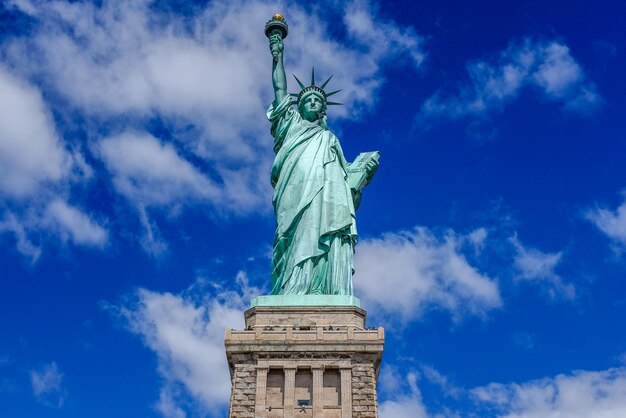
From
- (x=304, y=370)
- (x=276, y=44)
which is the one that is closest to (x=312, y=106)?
(x=276, y=44)

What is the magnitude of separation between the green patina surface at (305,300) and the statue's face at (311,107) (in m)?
8.72

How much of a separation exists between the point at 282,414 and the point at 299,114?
43.8 feet

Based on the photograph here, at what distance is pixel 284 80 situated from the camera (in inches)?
1431

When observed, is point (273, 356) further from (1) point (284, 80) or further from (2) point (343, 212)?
(1) point (284, 80)

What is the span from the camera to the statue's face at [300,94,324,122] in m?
34.7

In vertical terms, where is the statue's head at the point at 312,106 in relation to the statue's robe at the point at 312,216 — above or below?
above

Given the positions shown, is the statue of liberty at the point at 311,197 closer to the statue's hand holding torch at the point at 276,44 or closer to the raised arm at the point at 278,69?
the raised arm at the point at 278,69

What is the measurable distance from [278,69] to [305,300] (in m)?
11.7

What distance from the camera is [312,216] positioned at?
1216 inches

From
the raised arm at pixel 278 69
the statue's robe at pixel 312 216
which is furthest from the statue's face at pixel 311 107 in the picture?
the raised arm at pixel 278 69

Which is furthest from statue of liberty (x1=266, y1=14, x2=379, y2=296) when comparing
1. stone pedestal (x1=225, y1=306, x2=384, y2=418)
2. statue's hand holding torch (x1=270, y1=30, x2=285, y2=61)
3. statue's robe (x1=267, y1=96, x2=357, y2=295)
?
stone pedestal (x1=225, y1=306, x2=384, y2=418)

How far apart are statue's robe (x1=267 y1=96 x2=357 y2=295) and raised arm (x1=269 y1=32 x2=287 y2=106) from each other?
2.05 meters

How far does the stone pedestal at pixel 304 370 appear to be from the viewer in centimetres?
2562

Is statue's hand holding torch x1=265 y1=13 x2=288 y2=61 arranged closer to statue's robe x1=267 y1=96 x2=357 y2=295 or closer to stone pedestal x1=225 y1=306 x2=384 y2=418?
statue's robe x1=267 y1=96 x2=357 y2=295
